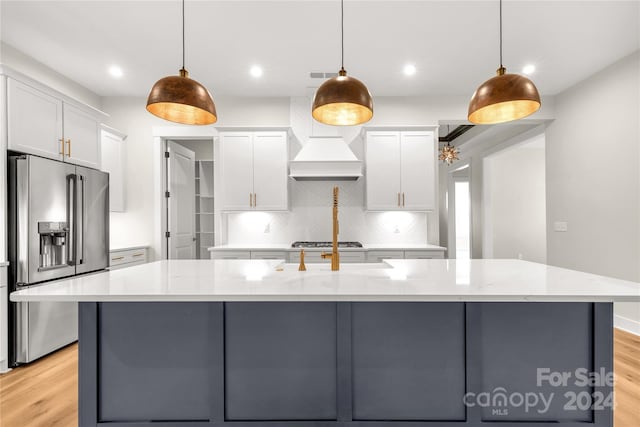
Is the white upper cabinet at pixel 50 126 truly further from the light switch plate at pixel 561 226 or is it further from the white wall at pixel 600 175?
the light switch plate at pixel 561 226

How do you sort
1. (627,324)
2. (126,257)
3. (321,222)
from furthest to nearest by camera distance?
(321,222), (126,257), (627,324)

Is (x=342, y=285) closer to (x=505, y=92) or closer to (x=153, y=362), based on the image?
(x=153, y=362)

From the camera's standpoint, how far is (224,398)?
5.29 feet

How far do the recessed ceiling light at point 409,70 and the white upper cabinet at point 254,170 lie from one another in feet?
5.47

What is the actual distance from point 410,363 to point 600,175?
3843 mm

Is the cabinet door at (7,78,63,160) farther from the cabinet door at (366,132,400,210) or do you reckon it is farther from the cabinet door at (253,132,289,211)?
the cabinet door at (366,132,400,210)

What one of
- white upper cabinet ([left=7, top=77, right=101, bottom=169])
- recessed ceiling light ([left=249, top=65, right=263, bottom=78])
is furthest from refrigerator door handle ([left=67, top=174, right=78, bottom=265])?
recessed ceiling light ([left=249, top=65, right=263, bottom=78])

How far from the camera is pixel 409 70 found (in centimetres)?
370

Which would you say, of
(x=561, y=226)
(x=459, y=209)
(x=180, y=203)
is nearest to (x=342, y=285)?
(x=180, y=203)

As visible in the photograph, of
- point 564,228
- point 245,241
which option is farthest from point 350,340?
point 564,228

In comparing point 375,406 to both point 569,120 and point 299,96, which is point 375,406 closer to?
point 299,96

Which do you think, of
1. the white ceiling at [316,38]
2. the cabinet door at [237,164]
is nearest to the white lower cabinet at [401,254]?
the cabinet door at [237,164]

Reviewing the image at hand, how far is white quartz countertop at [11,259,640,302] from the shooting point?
1.34m

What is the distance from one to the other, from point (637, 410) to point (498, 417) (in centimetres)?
124
